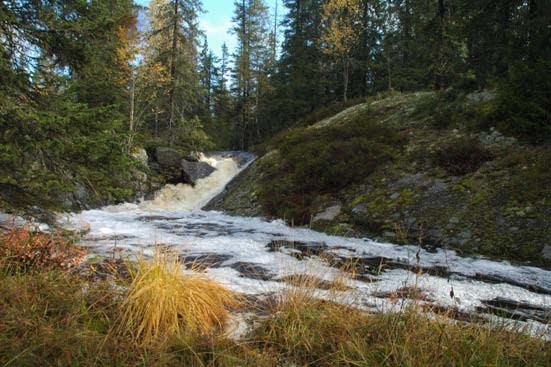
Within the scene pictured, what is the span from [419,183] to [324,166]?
9.96 feet

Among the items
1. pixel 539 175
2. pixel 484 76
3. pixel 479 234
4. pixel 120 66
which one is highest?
pixel 120 66

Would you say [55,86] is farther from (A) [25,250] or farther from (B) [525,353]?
(B) [525,353]

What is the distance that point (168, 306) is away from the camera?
112 inches

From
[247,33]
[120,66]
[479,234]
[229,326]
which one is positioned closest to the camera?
[229,326]

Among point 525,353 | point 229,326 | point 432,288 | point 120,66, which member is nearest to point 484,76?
point 432,288

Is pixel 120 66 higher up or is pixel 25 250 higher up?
pixel 120 66

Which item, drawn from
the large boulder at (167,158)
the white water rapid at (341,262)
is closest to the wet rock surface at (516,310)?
the white water rapid at (341,262)

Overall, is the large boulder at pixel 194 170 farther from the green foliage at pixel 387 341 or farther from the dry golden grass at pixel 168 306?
the green foliage at pixel 387 341

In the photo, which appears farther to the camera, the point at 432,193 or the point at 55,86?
the point at 432,193

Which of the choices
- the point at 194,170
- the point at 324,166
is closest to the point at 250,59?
the point at 194,170

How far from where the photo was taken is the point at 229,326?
9.75 feet

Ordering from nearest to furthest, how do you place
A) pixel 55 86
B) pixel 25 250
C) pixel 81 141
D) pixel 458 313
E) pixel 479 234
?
pixel 458 313 → pixel 25 250 → pixel 81 141 → pixel 55 86 → pixel 479 234

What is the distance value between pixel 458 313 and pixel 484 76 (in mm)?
9310

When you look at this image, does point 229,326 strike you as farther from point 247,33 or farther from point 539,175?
point 247,33
